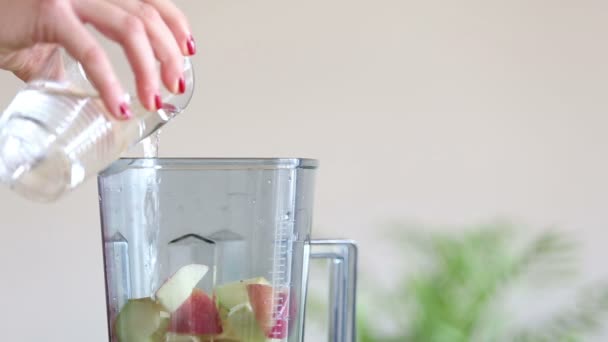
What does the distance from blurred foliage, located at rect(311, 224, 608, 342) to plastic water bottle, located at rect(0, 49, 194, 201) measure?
0.80m

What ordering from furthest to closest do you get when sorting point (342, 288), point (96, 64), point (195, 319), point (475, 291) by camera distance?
point (475, 291), point (342, 288), point (195, 319), point (96, 64)

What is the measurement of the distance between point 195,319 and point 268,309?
0.21 ft

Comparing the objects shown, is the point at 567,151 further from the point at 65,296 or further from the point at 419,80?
the point at 65,296

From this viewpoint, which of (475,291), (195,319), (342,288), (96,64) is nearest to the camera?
(96,64)

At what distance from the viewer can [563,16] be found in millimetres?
1642

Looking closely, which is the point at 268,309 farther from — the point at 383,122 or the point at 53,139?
the point at 383,122

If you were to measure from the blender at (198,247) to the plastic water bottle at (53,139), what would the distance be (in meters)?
0.12

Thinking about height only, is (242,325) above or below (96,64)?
below

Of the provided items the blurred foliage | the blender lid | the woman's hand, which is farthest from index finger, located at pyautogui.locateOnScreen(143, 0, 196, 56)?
A: the blurred foliage

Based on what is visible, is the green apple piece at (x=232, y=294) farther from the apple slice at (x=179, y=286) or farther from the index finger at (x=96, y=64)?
the index finger at (x=96, y=64)

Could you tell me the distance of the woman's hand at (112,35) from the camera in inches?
19.3

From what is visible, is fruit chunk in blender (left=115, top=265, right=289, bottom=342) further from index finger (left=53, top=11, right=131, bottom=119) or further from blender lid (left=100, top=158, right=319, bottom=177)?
index finger (left=53, top=11, right=131, bottom=119)

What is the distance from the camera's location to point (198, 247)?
0.68m

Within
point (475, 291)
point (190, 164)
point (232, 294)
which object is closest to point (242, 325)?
point (232, 294)
